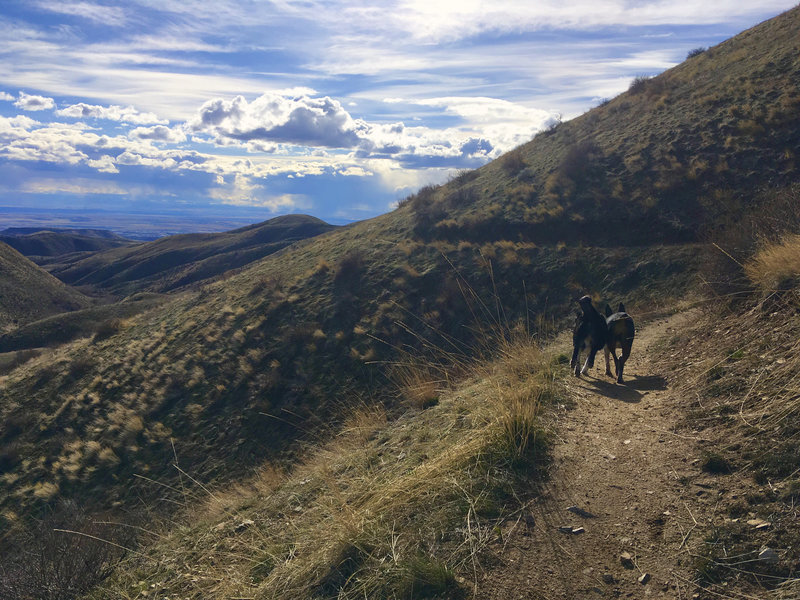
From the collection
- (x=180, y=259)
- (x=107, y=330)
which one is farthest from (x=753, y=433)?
(x=180, y=259)

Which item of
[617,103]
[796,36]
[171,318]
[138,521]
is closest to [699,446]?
[138,521]

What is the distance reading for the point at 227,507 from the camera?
643 centimetres

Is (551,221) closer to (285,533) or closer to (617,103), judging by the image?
(617,103)

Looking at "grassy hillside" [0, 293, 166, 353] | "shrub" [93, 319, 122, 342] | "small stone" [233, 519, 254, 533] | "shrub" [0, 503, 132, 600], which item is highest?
"small stone" [233, 519, 254, 533]

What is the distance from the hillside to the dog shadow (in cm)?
195

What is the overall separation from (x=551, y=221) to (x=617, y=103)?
13657 millimetres

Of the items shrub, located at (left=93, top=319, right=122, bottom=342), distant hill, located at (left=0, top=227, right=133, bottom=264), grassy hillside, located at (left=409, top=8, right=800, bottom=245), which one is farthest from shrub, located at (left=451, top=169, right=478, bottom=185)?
distant hill, located at (left=0, top=227, right=133, bottom=264)

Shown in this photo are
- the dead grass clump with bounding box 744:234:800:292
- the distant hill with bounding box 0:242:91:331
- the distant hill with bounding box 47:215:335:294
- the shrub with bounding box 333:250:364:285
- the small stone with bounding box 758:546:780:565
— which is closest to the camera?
the small stone with bounding box 758:546:780:565

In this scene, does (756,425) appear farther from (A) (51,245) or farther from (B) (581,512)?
(A) (51,245)

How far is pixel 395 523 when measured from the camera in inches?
135

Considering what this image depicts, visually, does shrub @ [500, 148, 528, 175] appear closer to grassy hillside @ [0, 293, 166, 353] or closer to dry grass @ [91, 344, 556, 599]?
dry grass @ [91, 344, 556, 599]

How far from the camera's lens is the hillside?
12.7m

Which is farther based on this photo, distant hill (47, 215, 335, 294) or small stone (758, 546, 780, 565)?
distant hill (47, 215, 335, 294)

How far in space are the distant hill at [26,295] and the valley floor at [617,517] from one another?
53.4m
